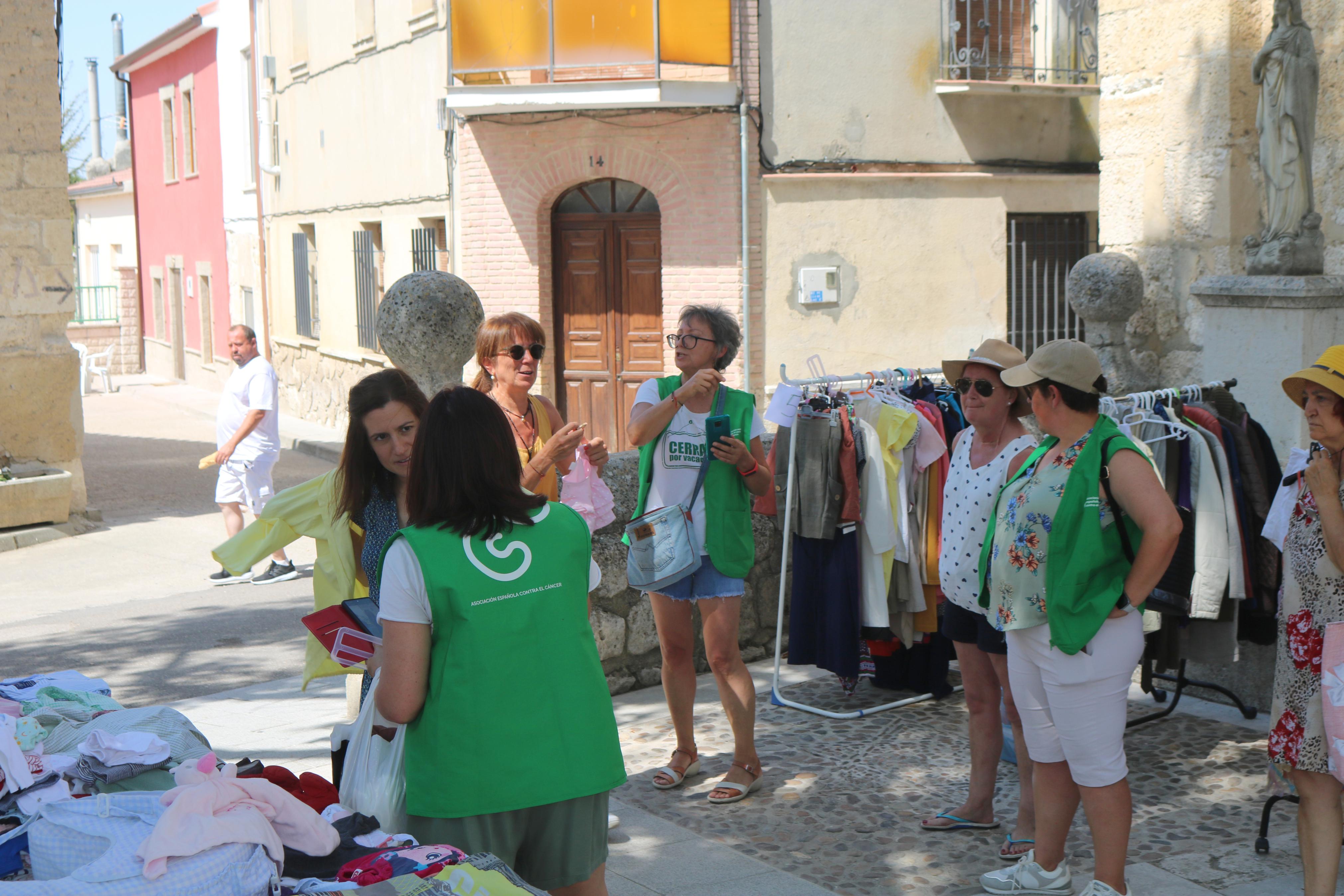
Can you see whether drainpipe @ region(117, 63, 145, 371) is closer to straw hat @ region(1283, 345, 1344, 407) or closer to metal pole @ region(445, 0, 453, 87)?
metal pole @ region(445, 0, 453, 87)

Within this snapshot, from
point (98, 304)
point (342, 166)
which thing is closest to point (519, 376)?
point (342, 166)

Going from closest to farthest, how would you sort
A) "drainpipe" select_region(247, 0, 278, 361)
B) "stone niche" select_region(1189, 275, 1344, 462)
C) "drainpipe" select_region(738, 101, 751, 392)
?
"stone niche" select_region(1189, 275, 1344, 462), "drainpipe" select_region(738, 101, 751, 392), "drainpipe" select_region(247, 0, 278, 361)

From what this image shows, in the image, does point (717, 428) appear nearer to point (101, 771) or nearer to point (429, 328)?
point (429, 328)

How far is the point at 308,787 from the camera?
294 cm

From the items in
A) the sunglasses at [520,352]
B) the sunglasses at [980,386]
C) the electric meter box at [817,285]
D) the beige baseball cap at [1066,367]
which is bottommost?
the sunglasses at [980,386]

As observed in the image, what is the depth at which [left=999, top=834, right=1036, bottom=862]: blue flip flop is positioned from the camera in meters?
4.34

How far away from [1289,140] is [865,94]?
8.65 m

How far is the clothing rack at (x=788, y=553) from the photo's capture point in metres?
5.83

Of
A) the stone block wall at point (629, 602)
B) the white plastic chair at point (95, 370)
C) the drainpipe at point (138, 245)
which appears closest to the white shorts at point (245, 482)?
the stone block wall at point (629, 602)

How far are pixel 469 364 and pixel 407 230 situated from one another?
214 cm

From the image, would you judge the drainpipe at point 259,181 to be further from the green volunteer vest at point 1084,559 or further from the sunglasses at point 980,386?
the green volunteer vest at point 1084,559

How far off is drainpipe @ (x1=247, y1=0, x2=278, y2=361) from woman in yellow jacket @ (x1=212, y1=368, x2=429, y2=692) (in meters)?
19.4

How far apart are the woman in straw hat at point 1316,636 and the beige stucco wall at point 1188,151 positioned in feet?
7.96

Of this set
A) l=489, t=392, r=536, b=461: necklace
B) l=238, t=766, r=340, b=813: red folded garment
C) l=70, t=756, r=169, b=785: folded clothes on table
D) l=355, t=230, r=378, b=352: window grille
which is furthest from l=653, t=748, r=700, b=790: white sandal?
l=355, t=230, r=378, b=352: window grille
